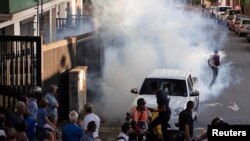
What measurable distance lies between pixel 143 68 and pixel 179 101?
6962 mm

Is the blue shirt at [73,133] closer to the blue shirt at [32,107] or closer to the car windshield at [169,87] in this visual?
the blue shirt at [32,107]

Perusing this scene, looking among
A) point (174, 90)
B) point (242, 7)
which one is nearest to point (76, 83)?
point (174, 90)

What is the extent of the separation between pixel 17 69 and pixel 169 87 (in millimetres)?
4032

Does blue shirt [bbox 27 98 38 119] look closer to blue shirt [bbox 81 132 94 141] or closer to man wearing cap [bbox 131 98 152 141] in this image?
man wearing cap [bbox 131 98 152 141]

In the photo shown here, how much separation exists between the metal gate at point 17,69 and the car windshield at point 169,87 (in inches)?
115

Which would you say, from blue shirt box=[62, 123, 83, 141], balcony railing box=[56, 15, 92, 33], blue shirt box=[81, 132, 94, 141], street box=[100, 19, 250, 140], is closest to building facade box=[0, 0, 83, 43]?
balcony railing box=[56, 15, 92, 33]

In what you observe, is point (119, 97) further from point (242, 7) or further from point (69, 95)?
point (242, 7)

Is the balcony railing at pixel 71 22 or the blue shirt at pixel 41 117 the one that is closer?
the blue shirt at pixel 41 117

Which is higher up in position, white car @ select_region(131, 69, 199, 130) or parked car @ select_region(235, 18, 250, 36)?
white car @ select_region(131, 69, 199, 130)

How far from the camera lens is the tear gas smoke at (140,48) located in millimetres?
21609

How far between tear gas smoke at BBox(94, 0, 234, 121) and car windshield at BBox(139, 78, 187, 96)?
6.84 feet

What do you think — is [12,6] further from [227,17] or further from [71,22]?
[227,17]

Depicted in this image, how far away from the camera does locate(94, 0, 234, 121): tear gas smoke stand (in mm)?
21609

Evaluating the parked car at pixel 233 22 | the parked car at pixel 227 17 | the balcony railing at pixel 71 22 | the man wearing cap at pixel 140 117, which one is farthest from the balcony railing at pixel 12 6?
the parked car at pixel 227 17
